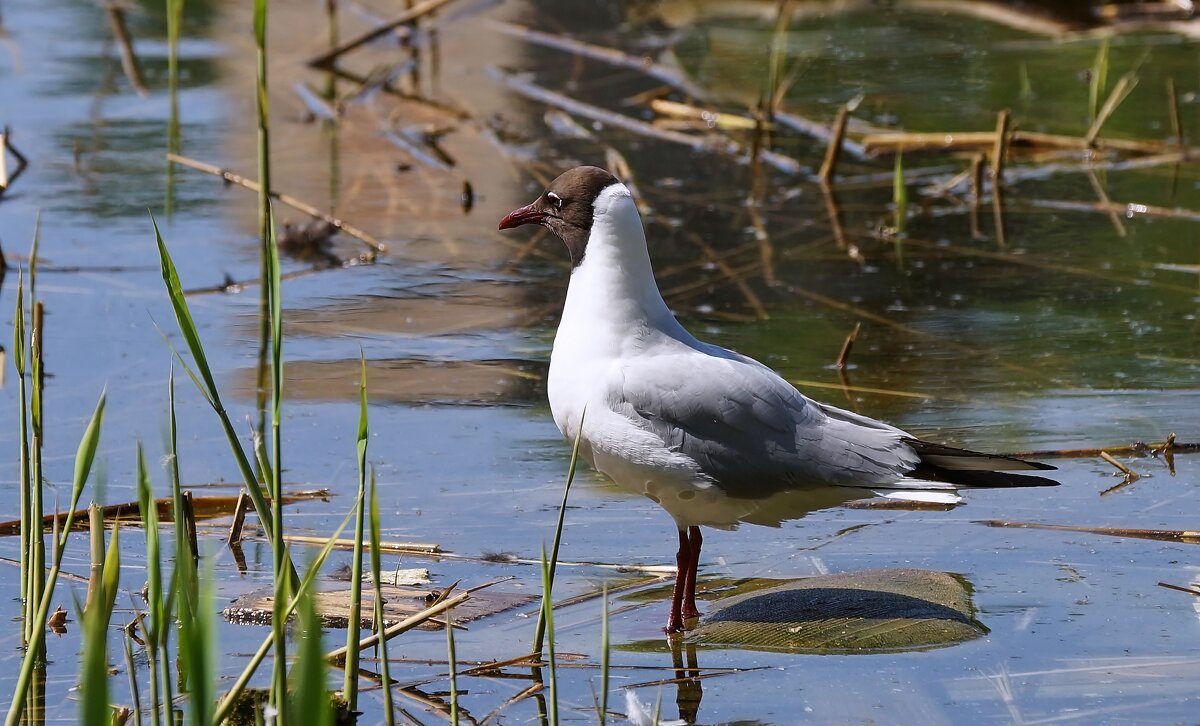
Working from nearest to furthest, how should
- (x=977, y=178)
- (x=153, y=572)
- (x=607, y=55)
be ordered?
(x=153, y=572), (x=977, y=178), (x=607, y=55)

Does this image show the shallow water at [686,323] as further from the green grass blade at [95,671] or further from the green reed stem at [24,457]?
the green grass blade at [95,671]

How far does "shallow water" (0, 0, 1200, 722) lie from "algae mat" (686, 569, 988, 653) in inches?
2.4

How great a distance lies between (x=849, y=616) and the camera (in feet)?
12.1

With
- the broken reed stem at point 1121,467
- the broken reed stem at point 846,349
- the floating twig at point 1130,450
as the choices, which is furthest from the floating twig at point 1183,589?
the broken reed stem at point 846,349

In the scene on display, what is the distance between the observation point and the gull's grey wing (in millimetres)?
3771

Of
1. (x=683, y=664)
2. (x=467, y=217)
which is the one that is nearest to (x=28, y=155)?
(x=467, y=217)

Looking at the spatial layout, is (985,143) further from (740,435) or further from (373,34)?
(740,435)

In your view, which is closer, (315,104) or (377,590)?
(377,590)

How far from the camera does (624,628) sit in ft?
12.5

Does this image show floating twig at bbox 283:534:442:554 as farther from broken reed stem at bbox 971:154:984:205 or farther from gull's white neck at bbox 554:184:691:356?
broken reed stem at bbox 971:154:984:205

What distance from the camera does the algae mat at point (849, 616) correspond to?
11.8 ft

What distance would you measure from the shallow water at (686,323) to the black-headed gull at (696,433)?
0.95 ft

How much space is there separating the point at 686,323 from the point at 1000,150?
261cm

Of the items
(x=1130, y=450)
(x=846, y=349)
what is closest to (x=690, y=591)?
(x=1130, y=450)
